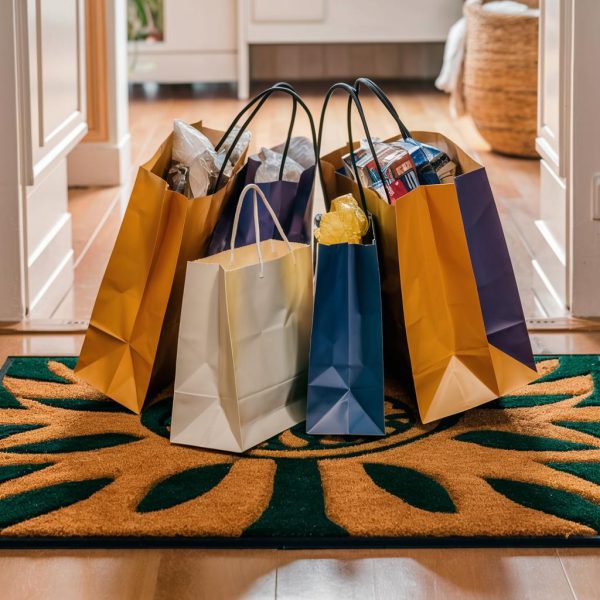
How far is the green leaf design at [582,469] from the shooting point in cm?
139

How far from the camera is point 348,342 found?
150cm

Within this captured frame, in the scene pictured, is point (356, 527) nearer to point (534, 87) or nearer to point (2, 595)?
point (2, 595)

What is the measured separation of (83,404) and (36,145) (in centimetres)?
66

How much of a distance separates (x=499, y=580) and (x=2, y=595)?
553 millimetres

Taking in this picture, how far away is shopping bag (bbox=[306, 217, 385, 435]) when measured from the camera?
1.50 metres

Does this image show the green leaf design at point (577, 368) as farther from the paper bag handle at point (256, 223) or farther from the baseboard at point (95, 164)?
the baseboard at point (95, 164)

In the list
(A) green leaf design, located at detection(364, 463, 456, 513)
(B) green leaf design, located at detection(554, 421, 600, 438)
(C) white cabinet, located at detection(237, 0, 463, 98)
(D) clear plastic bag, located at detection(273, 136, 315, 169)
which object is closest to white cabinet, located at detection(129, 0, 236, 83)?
(C) white cabinet, located at detection(237, 0, 463, 98)

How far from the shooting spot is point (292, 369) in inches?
60.8

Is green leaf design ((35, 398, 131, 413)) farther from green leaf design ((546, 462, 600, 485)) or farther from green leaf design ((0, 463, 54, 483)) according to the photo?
green leaf design ((546, 462, 600, 485))

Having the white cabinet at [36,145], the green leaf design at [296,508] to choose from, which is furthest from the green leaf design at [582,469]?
the white cabinet at [36,145]

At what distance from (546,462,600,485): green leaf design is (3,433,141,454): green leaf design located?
597mm

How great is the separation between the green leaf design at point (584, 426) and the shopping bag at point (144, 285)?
2.02 feet

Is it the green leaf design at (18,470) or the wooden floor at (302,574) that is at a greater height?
the green leaf design at (18,470)

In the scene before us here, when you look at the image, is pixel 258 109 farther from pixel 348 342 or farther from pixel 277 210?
pixel 348 342
